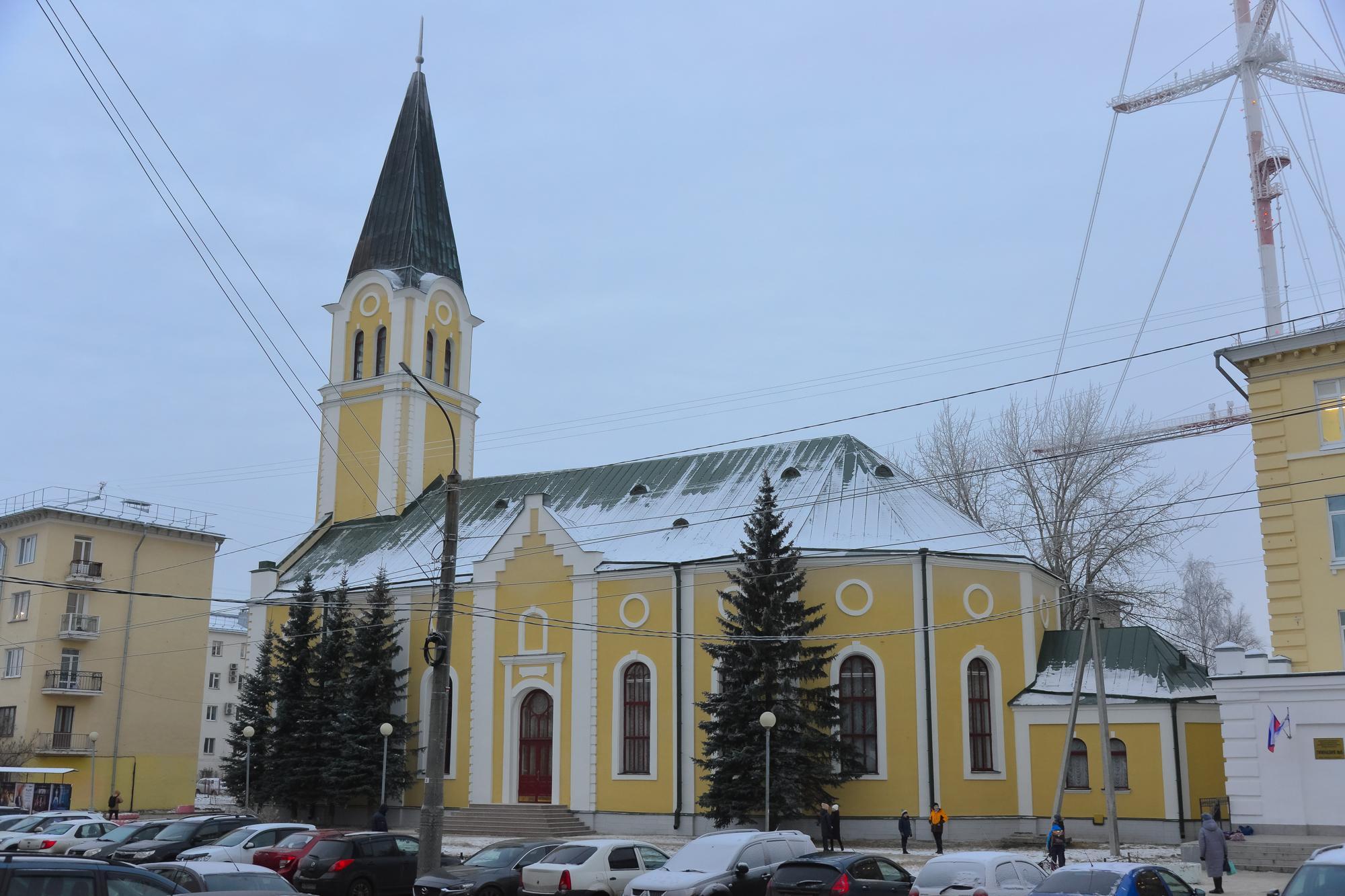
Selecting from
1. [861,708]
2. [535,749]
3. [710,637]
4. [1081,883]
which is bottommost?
[1081,883]

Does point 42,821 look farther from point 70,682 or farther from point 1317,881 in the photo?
point 1317,881

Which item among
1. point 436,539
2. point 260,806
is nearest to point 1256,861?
point 436,539

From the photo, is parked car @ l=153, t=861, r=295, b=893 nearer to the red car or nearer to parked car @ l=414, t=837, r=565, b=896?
parked car @ l=414, t=837, r=565, b=896

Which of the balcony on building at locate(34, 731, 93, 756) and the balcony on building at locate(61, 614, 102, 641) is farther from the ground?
the balcony on building at locate(61, 614, 102, 641)

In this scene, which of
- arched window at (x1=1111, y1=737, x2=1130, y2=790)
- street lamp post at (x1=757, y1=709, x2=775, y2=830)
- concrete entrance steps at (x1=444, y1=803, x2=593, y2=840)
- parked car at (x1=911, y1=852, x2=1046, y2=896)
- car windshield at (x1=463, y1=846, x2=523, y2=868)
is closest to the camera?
parked car at (x1=911, y1=852, x2=1046, y2=896)

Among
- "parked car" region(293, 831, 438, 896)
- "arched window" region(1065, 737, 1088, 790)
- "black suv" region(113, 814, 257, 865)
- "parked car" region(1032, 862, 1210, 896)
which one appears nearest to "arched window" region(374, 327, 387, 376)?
"black suv" region(113, 814, 257, 865)

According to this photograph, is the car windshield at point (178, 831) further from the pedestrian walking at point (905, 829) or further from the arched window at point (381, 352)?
the arched window at point (381, 352)

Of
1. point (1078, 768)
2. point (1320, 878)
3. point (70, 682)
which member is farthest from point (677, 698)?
point (70, 682)

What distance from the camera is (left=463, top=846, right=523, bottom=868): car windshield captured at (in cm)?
2062

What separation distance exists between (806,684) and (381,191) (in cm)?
2994

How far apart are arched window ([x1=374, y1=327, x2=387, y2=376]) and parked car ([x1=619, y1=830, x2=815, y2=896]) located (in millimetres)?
33964

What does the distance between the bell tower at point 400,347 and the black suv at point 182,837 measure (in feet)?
76.8

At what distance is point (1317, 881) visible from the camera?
12859mm

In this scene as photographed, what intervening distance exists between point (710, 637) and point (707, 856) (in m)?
18.0
